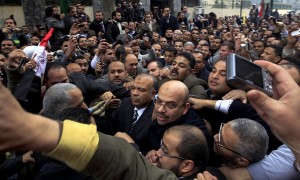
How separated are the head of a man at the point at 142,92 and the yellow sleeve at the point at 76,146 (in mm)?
2185

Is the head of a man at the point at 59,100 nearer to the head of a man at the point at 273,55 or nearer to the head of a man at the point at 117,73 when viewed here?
the head of a man at the point at 117,73

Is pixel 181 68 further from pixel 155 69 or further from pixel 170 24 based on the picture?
pixel 170 24

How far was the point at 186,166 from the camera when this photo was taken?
182 centimetres

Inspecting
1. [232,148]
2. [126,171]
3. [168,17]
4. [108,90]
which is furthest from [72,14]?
[126,171]

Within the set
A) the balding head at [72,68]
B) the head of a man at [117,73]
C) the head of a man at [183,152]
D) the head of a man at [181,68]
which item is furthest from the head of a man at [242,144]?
the balding head at [72,68]

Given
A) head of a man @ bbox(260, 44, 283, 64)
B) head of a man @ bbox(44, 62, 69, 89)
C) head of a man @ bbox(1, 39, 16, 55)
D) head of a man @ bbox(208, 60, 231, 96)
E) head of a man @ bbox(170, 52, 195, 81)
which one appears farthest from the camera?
head of a man @ bbox(1, 39, 16, 55)

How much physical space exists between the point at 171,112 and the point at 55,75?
4.49ft

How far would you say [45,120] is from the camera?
814 mm

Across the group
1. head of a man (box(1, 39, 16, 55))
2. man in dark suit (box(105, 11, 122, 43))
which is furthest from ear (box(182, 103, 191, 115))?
man in dark suit (box(105, 11, 122, 43))

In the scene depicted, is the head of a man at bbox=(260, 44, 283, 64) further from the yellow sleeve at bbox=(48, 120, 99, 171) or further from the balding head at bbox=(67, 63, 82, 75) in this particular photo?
the yellow sleeve at bbox=(48, 120, 99, 171)

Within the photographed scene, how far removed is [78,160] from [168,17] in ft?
31.7

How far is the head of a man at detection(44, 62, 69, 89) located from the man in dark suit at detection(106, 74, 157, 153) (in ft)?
1.93

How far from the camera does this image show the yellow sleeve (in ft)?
2.79

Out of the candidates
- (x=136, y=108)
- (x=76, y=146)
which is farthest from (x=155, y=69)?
(x=76, y=146)
